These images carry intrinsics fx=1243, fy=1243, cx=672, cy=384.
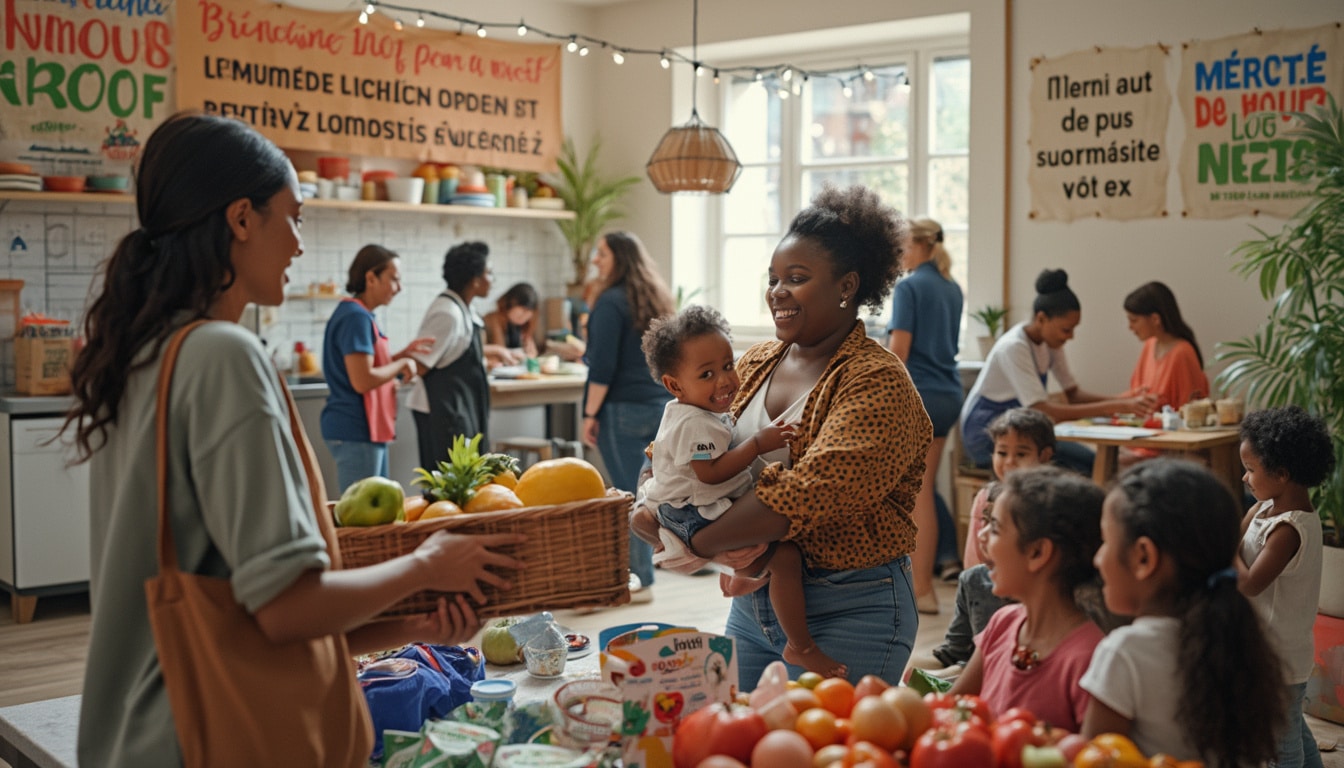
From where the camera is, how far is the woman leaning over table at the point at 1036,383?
4887 millimetres

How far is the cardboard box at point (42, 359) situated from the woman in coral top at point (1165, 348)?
14.1ft

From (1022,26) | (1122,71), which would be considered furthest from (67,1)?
(1122,71)

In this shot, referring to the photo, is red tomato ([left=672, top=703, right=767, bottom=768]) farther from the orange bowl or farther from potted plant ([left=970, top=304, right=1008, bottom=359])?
the orange bowl

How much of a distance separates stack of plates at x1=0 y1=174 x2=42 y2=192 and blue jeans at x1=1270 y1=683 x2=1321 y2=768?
4.90 m

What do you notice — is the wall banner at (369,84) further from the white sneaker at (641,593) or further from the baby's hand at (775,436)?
the baby's hand at (775,436)

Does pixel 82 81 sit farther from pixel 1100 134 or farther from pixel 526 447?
pixel 1100 134

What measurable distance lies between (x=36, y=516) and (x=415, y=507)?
3801mm

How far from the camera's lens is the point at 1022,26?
5.78 m

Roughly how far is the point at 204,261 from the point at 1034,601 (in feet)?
3.60

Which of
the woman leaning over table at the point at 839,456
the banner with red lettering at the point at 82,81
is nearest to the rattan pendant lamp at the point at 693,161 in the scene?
the banner with red lettering at the point at 82,81

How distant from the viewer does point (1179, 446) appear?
441cm

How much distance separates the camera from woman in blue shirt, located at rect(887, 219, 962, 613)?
498 cm

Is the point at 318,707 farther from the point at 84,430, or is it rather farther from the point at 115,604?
the point at 84,430

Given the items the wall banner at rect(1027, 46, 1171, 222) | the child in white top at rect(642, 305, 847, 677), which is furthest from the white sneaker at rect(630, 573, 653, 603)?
the child in white top at rect(642, 305, 847, 677)
